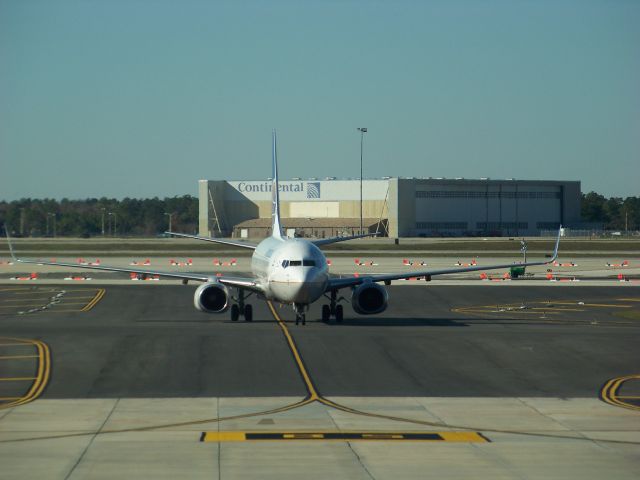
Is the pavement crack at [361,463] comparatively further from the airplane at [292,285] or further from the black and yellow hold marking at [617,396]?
the airplane at [292,285]

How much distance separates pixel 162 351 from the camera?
39438 mm

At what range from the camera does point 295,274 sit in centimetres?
4578

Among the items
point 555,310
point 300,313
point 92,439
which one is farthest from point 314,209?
point 92,439

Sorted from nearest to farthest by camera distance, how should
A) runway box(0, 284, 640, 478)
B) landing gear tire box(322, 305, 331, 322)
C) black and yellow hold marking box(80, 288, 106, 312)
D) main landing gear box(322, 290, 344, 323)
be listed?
runway box(0, 284, 640, 478), main landing gear box(322, 290, 344, 323), landing gear tire box(322, 305, 331, 322), black and yellow hold marking box(80, 288, 106, 312)

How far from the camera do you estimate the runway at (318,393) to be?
22359 mm

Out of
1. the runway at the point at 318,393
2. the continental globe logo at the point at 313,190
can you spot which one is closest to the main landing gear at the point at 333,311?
the runway at the point at 318,393

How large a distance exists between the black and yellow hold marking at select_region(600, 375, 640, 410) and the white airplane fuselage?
15722 millimetres

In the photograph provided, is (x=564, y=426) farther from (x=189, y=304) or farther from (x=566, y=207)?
(x=566, y=207)

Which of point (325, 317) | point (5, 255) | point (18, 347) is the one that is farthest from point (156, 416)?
point (5, 255)

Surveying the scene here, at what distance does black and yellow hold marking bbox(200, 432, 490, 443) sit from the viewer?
24.4 metres

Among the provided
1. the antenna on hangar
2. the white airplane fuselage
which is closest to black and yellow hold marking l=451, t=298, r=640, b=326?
the white airplane fuselage

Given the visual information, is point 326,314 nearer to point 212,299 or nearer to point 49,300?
point 212,299

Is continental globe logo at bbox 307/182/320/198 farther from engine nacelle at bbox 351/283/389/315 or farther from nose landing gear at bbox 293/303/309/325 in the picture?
nose landing gear at bbox 293/303/309/325

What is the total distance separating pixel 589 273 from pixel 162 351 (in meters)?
57.9
